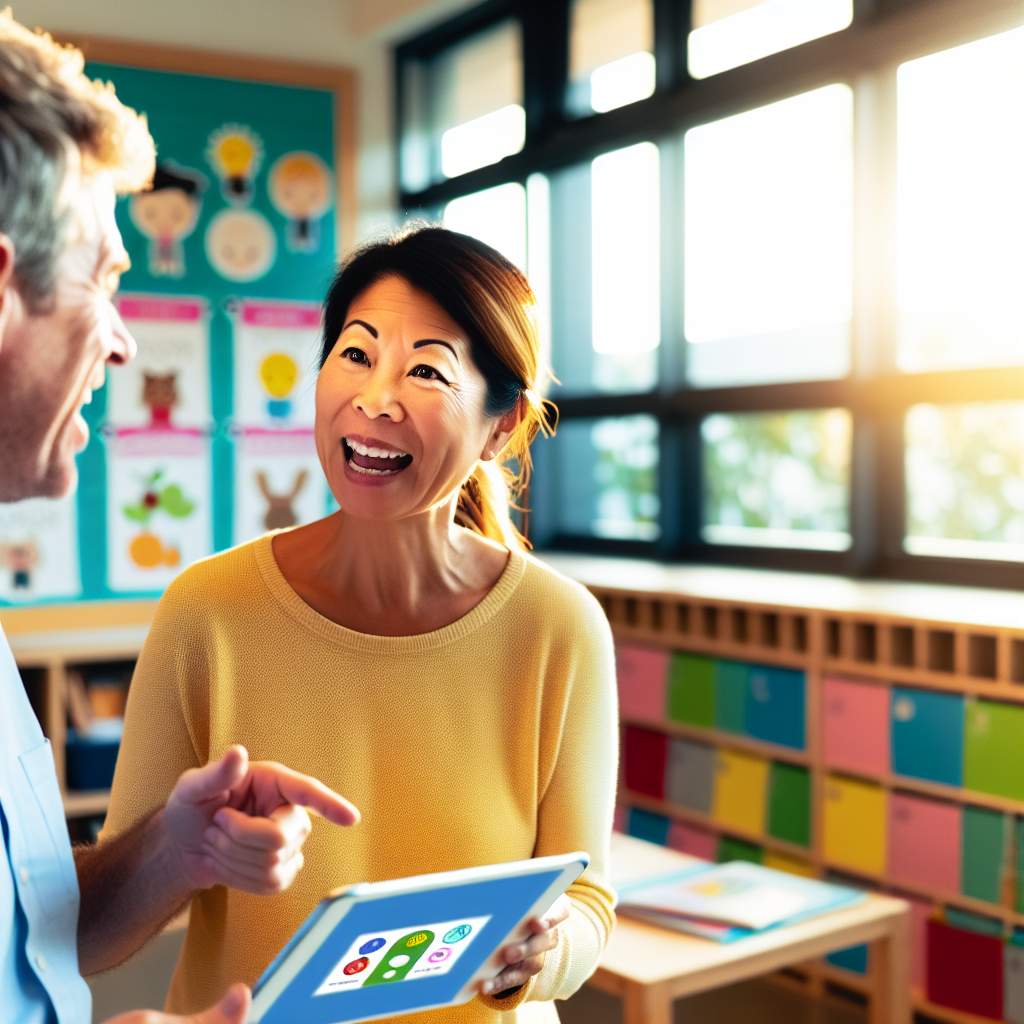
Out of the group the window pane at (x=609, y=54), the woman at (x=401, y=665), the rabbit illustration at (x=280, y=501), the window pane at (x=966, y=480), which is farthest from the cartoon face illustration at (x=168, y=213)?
the woman at (x=401, y=665)

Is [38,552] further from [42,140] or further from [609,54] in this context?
[42,140]

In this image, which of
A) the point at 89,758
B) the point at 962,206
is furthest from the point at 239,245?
the point at 962,206

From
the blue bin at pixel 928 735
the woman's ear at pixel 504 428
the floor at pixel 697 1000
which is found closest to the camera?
the woman's ear at pixel 504 428

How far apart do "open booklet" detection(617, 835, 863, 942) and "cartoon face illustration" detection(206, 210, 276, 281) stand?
265cm

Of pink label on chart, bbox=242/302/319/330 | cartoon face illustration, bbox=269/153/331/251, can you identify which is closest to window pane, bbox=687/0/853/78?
cartoon face illustration, bbox=269/153/331/251

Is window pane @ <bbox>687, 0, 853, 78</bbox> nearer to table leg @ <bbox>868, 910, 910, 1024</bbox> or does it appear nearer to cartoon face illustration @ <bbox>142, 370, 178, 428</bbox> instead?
cartoon face illustration @ <bbox>142, 370, 178, 428</bbox>

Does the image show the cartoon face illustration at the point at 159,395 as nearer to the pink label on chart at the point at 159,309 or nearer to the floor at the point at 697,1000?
the pink label on chart at the point at 159,309

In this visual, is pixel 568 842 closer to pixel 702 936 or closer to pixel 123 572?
pixel 702 936

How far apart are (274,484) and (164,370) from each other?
50cm

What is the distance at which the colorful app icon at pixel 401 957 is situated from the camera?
3.59 ft

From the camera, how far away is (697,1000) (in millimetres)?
2797

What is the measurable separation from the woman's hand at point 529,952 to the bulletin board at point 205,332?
9.62 feet

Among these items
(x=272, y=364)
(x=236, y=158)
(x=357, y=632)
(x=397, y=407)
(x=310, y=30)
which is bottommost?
(x=357, y=632)

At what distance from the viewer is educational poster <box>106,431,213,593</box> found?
158 inches
